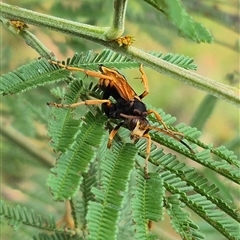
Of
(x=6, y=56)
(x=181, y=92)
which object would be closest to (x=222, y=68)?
(x=181, y=92)

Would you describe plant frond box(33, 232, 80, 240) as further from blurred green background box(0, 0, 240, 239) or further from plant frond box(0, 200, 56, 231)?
blurred green background box(0, 0, 240, 239)

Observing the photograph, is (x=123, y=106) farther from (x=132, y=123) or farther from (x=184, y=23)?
(x=184, y=23)

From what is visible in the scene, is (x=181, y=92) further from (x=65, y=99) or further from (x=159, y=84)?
(x=65, y=99)

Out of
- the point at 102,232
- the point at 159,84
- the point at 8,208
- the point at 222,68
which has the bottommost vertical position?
the point at 102,232

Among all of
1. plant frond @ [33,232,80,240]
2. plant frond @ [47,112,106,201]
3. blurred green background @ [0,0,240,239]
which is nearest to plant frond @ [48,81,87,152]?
plant frond @ [47,112,106,201]

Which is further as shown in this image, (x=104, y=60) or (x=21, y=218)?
(x=21, y=218)

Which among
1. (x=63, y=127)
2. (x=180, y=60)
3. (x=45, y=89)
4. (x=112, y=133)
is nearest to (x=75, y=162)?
(x=63, y=127)
